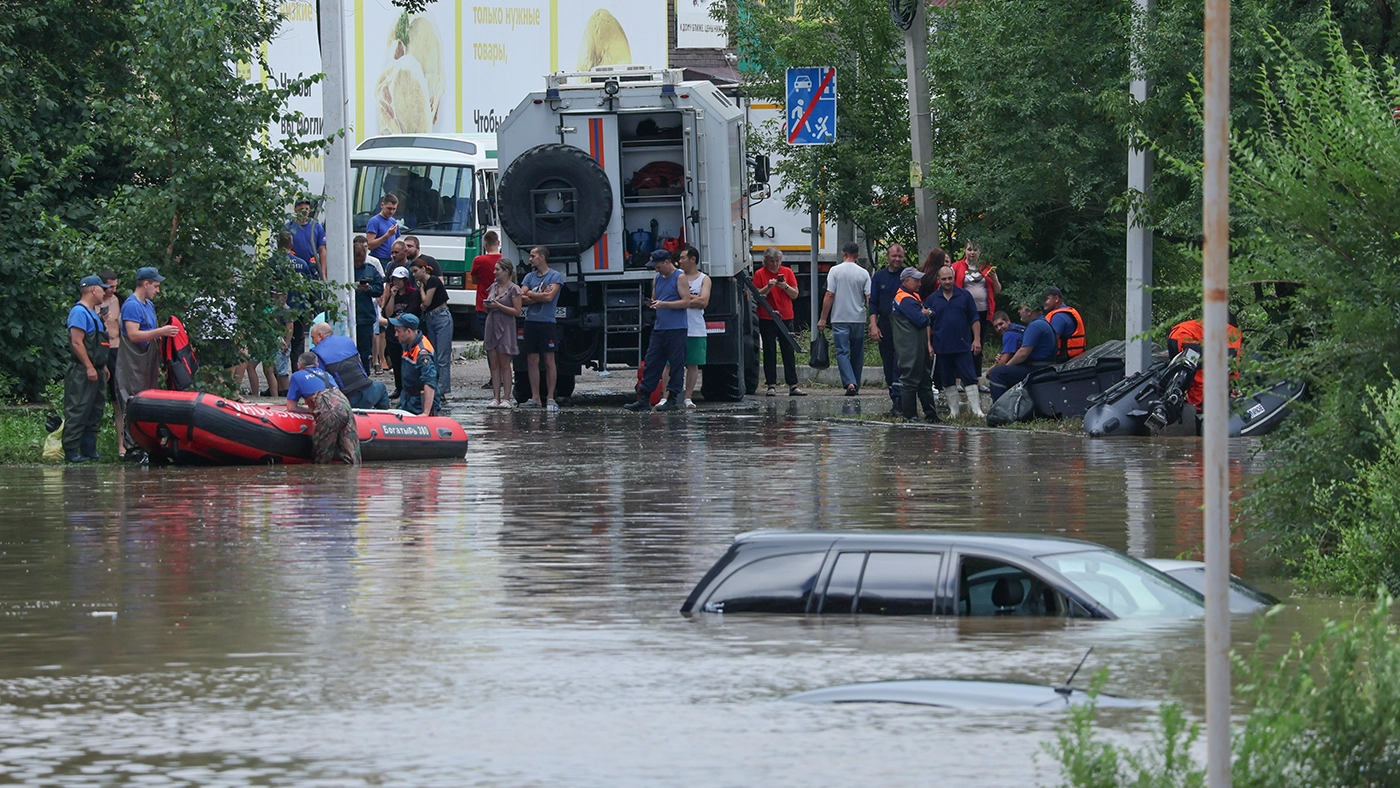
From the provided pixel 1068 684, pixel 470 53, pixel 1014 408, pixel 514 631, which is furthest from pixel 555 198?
pixel 1068 684

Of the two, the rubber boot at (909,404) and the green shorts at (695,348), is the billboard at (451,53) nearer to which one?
the green shorts at (695,348)

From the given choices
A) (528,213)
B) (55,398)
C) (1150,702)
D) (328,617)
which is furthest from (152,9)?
(1150,702)

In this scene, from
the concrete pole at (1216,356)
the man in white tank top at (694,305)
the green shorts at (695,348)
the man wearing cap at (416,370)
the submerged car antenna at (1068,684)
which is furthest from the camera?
the green shorts at (695,348)

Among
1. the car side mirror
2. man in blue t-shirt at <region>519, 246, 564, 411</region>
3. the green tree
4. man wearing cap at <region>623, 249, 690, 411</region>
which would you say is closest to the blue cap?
man in blue t-shirt at <region>519, 246, 564, 411</region>

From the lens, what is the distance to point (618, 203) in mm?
24250

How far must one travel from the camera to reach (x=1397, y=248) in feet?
37.0

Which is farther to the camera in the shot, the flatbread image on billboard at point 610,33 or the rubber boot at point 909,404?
the flatbread image on billboard at point 610,33

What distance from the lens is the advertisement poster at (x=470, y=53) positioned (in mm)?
34625

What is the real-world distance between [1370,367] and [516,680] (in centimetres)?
565

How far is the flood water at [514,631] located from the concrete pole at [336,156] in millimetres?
5099

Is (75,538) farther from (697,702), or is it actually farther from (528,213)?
(528,213)

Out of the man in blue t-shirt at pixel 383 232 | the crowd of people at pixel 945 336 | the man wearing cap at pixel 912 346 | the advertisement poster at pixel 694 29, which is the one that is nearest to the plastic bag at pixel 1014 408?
the crowd of people at pixel 945 336

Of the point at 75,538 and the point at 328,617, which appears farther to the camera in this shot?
the point at 75,538

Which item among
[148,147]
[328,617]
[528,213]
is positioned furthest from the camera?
[528,213]
